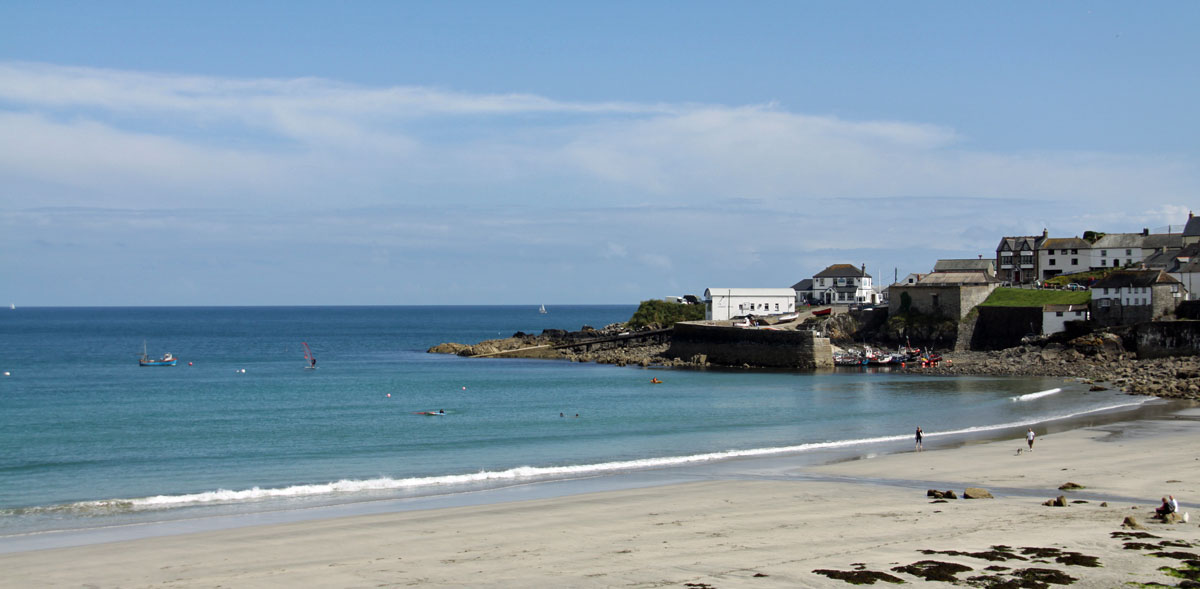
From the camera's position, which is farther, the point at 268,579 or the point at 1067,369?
the point at 1067,369

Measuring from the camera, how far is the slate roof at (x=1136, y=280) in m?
64.3

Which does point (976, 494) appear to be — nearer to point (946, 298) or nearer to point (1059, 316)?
point (1059, 316)

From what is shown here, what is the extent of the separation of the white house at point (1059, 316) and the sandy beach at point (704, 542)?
4507 cm

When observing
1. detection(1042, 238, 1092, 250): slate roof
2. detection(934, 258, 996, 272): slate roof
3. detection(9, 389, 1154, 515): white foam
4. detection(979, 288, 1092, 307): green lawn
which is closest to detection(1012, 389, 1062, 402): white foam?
detection(9, 389, 1154, 515): white foam

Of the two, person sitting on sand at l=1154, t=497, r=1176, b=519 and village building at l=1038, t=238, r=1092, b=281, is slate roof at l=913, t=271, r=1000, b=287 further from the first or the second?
person sitting on sand at l=1154, t=497, r=1176, b=519

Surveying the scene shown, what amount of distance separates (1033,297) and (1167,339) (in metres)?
13.1

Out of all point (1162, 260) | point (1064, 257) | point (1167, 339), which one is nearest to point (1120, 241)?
point (1064, 257)

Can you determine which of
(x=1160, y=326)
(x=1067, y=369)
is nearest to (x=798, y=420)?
(x=1067, y=369)

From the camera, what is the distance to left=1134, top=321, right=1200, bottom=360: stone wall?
196 feet

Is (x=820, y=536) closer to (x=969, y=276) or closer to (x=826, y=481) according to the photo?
(x=826, y=481)

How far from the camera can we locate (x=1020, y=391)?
51688 mm

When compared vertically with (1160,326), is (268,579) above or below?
below

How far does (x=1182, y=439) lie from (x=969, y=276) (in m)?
46.3

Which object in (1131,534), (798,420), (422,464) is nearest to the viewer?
(1131,534)
